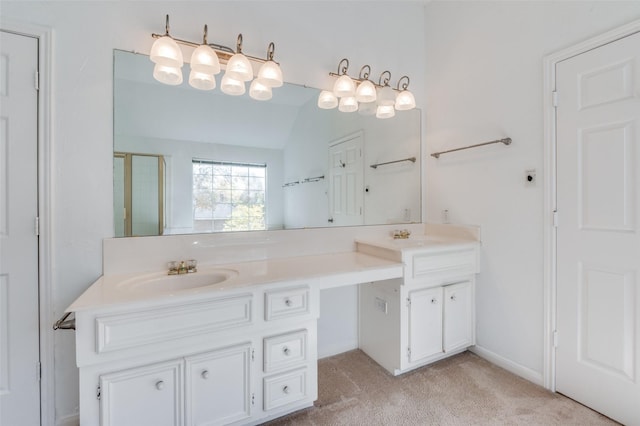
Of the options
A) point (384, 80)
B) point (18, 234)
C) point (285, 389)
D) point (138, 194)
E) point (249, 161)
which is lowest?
point (285, 389)

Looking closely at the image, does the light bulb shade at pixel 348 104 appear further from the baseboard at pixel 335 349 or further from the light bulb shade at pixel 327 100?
the baseboard at pixel 335 349

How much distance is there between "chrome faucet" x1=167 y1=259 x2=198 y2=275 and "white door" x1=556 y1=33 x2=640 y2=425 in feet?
6.85

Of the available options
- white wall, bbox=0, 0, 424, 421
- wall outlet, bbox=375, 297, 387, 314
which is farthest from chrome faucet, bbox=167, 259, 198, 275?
wall outlet, bbox=375, 297, 387, 314

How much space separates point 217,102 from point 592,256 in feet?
7.48

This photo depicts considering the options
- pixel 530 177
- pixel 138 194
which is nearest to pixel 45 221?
pixel 138 194

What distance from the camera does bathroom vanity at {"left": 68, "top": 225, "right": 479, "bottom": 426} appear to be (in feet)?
3.57

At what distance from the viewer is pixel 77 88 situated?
142 centimetres

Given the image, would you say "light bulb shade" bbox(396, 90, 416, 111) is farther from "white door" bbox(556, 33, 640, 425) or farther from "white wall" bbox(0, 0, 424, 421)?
"white wall" bbox(0, 0, 424, 421)

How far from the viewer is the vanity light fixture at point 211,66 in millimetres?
1442

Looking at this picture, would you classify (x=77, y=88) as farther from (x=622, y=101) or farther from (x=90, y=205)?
(x=622, y=101)

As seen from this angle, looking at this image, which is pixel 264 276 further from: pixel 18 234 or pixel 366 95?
pixel 366 95

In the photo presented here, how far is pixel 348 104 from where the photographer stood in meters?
2.09

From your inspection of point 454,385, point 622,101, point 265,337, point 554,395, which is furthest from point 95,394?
point 622,101

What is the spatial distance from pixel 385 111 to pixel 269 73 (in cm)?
99
